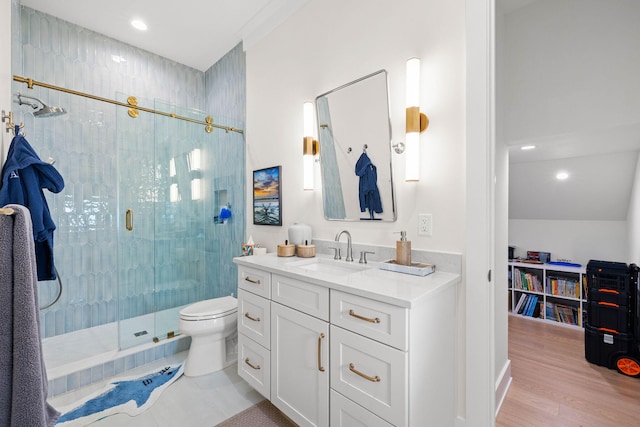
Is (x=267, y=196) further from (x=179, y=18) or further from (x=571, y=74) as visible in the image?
(x=571, y=74)

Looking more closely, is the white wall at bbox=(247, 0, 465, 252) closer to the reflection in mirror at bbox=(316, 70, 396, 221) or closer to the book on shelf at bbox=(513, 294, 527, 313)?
the reflection in mirror at bbox=(316, 70, 396, 221)

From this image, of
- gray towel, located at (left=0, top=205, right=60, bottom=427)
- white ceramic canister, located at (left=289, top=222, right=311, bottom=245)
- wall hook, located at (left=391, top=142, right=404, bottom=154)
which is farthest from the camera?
white ceramic canister, located at (left=289, top=222, right=311, bottom=245)

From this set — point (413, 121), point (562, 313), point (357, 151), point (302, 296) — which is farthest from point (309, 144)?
point (562, 313)

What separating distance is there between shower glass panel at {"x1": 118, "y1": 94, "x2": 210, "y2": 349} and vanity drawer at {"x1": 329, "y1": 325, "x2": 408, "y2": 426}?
6.04ft

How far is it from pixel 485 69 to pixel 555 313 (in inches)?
123

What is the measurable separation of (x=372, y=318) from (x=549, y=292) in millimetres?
3192

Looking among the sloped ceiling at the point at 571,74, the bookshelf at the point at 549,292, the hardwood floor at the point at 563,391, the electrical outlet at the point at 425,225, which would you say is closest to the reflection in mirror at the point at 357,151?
the electrical outlet at the point at 425,225

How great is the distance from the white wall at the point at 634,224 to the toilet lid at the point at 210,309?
3482mm

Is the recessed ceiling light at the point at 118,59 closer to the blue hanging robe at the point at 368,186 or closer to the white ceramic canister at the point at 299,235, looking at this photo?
the white ceramic canister at the point at 299,235

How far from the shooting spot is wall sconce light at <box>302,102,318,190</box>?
2113 millimetres

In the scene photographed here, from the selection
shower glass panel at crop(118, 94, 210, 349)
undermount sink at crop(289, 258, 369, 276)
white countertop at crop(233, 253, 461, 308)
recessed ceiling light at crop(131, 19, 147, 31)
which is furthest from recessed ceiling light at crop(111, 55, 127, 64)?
undermount sink at crop(289, 258, 369, 276)

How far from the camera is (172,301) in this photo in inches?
102

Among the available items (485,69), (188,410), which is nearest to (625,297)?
(485,69)

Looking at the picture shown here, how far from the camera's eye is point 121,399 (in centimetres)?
184
